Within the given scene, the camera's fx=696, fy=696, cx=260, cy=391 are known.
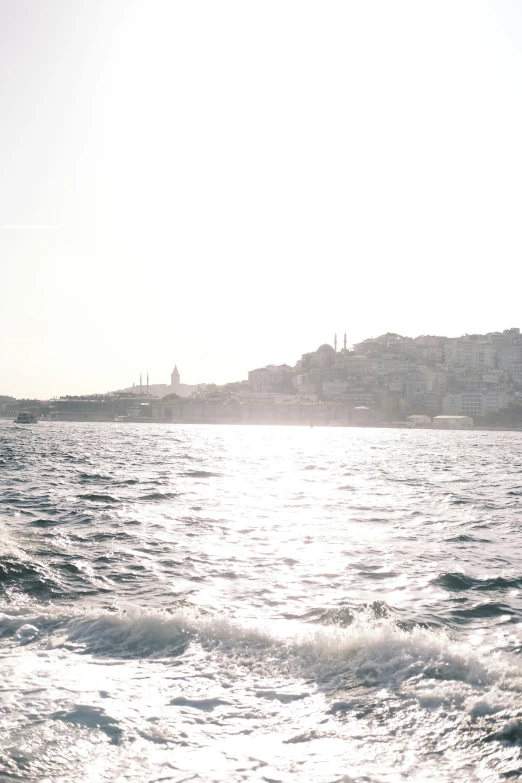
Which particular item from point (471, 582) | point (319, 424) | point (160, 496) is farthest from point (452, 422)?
point (471, 582)

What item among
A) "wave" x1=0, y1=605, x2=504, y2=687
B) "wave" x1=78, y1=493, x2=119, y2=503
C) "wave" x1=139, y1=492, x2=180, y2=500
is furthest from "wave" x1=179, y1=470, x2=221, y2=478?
"wave" x1=0, y1=605, x2=504, y2=687

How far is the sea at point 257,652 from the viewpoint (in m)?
4.26

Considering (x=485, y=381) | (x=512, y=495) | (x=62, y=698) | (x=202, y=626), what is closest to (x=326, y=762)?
(x=62, y=698)

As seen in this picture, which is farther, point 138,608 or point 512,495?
point 512,495

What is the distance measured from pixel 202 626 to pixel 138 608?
0.84 metres

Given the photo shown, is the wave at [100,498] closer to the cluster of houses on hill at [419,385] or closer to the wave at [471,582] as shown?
the wave at [471,582]

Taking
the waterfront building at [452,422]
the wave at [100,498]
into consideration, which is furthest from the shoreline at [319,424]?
the wave at [100,498]

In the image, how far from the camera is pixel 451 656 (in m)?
5.96

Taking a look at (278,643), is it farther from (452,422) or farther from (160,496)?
(452,422)

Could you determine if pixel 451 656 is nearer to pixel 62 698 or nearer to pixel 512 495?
pixel 62 698

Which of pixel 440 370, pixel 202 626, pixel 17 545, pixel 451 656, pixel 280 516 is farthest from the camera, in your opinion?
pixel 440 370

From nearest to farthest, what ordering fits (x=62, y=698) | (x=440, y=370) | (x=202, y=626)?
(x=62, y=698), (x=202, y=626), (x=440, y=370)

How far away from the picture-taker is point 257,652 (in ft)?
20.3

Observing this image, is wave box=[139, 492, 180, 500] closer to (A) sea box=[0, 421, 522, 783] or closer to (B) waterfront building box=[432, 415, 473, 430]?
(A) sea box=[0, 421, 522, 783]
